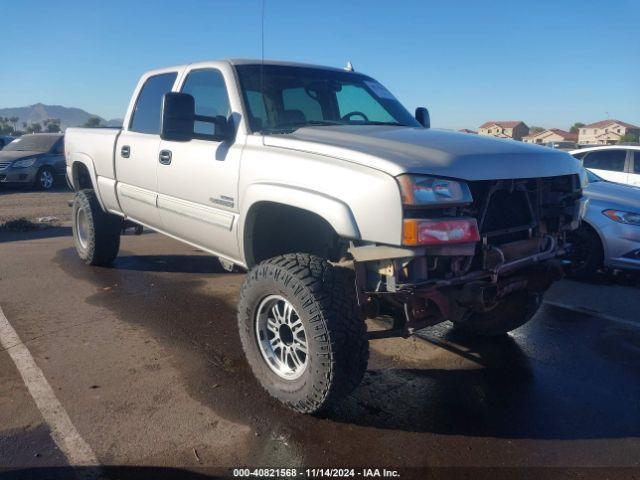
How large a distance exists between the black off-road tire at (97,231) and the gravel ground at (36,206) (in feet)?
12.1

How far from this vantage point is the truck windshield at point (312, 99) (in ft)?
13.1

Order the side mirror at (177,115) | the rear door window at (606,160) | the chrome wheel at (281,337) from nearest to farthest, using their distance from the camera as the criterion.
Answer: the chrome wheel at (281,337), the side mirror at (177,115), the rear door window at (606,160)

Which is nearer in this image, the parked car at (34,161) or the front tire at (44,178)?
the parked car at (34,161)

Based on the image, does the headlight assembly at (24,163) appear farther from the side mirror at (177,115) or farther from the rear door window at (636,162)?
the rear door window at (636,162)

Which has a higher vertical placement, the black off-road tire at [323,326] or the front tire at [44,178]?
the black off-road tire at [323,326]

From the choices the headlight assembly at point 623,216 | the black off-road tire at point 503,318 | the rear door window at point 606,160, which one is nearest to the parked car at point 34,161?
the rear door window at point 606,160

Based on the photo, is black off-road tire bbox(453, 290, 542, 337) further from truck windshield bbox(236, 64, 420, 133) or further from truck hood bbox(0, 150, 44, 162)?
truck hood bbox(0, 150, 44, 162)

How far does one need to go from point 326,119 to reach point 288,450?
8.23 ft

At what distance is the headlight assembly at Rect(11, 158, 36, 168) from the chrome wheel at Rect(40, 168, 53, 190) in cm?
36

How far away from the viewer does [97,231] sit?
615 cm

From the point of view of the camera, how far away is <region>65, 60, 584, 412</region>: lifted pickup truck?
2.81 metres

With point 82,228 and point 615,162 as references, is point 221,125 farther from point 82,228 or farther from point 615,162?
point 615,162

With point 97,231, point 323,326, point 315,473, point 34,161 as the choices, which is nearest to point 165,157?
point 97,231

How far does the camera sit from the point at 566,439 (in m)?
2.99
